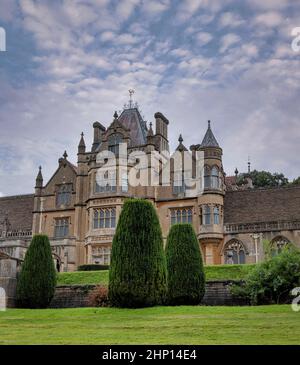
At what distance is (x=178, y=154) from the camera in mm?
42094

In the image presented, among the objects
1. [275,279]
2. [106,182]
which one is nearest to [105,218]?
[106,182]

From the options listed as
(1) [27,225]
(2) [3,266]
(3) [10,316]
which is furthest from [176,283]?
(1) [27,225]

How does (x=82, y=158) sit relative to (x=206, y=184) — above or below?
above

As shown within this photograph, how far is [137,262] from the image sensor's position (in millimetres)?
20453

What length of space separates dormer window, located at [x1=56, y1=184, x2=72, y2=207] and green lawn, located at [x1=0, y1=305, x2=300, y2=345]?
24483 millimetres

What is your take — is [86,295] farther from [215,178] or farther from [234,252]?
[215,178]

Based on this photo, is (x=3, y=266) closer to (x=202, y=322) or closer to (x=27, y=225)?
(x=202, y=322)

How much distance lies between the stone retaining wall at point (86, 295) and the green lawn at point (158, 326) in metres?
5.07

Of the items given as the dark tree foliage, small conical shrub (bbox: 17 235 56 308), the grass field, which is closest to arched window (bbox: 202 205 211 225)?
the grass field

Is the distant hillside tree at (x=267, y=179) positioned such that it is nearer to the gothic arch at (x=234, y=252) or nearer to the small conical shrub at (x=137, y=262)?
the gothic arch at (x=234, y=252)

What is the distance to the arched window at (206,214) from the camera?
129ft

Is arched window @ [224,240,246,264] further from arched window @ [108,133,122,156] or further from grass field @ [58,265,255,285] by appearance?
arched window @ [108,133,122,156]

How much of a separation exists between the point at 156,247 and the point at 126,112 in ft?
92.0
